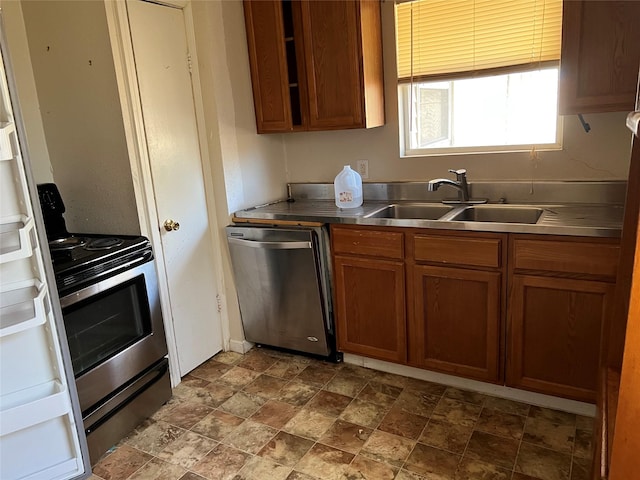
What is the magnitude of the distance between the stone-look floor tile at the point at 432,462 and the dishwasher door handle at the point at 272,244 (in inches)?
44.1

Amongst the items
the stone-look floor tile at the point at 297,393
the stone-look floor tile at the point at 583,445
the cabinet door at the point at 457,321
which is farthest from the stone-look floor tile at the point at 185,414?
the stone-look floor tile at the point at 583,445

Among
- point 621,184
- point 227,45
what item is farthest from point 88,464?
point 621,184

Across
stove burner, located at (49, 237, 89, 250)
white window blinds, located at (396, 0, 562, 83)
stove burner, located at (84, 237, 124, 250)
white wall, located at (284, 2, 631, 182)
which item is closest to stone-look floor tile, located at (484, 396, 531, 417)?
white wall, located at (284, 2, 631, 182)

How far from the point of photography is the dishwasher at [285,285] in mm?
2604

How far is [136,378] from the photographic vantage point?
2275 millimetres

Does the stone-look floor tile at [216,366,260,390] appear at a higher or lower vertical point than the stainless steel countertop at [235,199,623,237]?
lower

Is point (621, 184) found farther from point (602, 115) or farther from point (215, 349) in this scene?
point (215, 349)

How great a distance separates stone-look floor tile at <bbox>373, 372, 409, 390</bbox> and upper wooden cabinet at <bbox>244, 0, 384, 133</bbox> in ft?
4.49

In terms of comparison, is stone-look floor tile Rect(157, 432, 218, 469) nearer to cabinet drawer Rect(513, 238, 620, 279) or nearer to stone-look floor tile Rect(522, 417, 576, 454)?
stone-look floor tile Rect(522, 417, 576, 454)

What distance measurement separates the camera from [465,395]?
7.90 ft

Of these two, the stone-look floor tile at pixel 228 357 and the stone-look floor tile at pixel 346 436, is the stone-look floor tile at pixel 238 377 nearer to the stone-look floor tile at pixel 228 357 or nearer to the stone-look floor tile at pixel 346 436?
the stone-look floor tile at pixel 228 357

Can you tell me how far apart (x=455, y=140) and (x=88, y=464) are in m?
2.42

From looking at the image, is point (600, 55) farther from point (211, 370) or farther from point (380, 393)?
point (211, 370)

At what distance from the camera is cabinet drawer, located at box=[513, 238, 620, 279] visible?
1.90 metres
